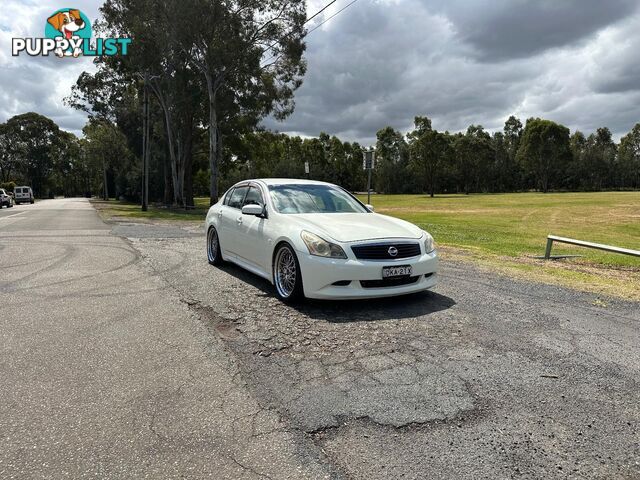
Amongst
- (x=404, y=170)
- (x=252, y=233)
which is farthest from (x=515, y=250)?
(x=404, y=170)

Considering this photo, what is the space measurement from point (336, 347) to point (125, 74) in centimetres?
3861

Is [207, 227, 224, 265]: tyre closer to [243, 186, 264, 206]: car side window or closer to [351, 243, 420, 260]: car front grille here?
[243, 186, 264, 206]: car side window

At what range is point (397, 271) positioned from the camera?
5.26 meters

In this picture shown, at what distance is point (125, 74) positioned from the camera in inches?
1421

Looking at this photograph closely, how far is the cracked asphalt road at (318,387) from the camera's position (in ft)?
7.97

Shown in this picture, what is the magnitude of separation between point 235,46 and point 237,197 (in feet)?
69.2

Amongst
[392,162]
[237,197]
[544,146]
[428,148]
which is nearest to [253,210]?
[237,197]

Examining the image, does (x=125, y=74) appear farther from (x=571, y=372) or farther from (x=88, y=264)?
(x=571, y=372)

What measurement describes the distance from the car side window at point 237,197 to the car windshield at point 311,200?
78cm

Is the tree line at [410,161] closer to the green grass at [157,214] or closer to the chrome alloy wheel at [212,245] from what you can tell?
the green grass at [157,214]

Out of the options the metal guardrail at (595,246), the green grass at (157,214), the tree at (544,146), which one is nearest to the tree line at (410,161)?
the tree at (544,146)

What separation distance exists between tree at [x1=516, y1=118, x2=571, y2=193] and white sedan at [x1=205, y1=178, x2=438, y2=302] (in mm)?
80706

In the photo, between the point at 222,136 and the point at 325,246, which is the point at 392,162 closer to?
the point at 222,136

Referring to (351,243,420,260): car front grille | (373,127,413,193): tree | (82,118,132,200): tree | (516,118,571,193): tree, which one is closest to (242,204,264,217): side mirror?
(351,243,420,260): car front grille
